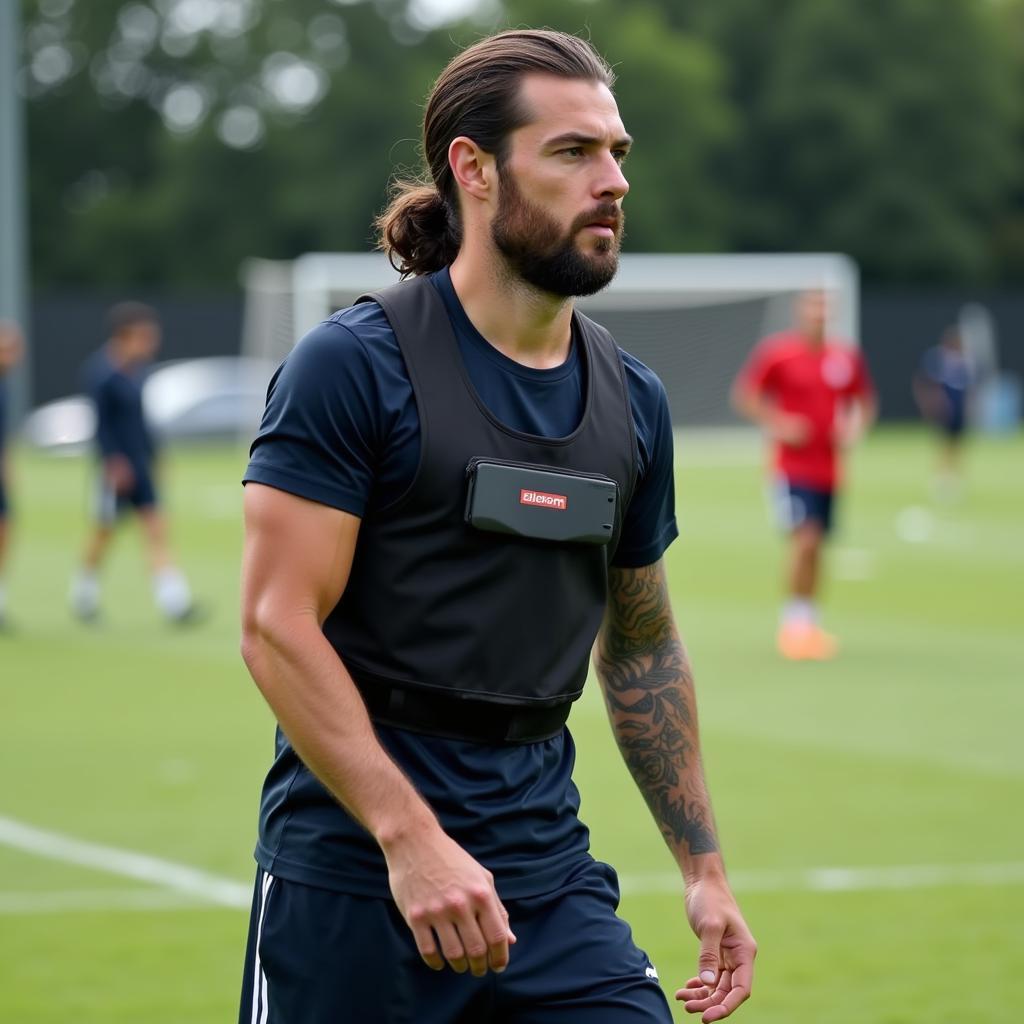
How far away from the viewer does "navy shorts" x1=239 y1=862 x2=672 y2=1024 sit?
10.5 ft

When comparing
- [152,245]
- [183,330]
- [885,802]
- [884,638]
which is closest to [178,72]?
[152,245]

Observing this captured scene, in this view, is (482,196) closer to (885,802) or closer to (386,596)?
(386,596)

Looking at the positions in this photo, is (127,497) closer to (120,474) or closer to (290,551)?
(120,474)

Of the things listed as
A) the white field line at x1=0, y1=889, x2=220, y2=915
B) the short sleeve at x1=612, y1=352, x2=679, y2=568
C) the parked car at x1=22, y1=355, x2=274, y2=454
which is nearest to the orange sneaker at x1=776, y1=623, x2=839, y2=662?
the white field line at x1=0, y1=889, x2=220, y2=915

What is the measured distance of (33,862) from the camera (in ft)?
25.7

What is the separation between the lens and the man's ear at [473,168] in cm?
339

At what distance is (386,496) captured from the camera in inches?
127

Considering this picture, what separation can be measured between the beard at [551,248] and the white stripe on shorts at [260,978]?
1083mm

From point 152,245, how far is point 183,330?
516 inches

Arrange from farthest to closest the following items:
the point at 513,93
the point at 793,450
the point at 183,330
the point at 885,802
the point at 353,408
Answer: the point at 183,330, the point at 793,450, the point at 885,802, the point at 513,93, the point at 353,408

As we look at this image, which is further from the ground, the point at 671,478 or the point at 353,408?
the point at 353,408

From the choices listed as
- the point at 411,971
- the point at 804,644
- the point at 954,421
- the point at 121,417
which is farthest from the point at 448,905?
the point at 954,421

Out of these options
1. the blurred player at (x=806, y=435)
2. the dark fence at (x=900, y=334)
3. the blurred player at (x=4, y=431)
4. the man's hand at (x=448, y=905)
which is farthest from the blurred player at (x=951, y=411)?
the man's hand at (x=448, y=905)

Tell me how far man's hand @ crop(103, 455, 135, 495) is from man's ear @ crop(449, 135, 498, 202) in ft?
39.9
